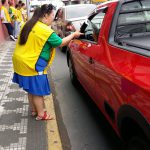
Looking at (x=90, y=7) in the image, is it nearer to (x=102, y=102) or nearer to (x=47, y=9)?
(x=47, y=9)

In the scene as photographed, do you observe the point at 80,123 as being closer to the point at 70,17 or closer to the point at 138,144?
the point at 138,144

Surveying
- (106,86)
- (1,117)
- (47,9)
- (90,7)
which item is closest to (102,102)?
(106,86)

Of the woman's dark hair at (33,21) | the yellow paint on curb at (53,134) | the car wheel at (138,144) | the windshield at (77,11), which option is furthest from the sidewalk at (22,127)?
the windshield at (77,11)

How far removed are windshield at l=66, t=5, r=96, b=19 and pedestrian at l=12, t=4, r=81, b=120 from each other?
25.1 feet

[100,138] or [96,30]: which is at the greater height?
[96,30]

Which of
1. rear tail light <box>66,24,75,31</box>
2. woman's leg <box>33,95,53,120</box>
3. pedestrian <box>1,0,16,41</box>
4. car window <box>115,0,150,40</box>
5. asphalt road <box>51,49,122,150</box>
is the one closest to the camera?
car window <box>115,0,150,40</box>

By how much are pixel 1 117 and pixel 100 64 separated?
205 centimetres

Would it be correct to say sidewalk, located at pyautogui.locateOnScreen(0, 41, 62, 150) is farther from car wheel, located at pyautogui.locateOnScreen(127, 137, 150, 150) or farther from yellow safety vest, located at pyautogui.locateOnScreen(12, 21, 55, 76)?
car wheel, located at pyautogui.locateOnScreen(127, 137, 150, 150)

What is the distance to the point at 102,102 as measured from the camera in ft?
13.7

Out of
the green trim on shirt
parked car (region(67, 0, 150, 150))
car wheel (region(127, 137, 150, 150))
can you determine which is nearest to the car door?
parked car (region(67, 0, 150, 150))

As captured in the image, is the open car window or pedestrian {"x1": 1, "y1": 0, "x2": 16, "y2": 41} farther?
pedestrian {"x1": 1, "y1": 0, "x2": 16, "y2": 41}

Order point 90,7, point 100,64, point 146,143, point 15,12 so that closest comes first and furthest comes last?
1. point 146,143
2. point 100,64
3. point 90,7
4. point 15,12

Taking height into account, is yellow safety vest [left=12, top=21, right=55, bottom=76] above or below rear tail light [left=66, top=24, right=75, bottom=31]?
above

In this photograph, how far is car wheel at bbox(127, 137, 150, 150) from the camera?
9.49ft
